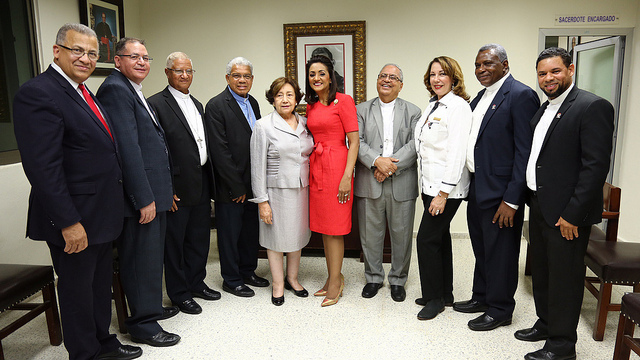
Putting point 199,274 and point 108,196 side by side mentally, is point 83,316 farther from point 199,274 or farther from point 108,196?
point 199,274

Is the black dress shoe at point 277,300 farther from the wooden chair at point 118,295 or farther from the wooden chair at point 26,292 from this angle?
the wooden chair at point 26,292

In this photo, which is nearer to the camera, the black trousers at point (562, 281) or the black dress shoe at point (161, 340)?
the black trousers at point (562, 281)

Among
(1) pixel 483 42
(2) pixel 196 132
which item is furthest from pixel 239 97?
(1) pixel 483 42

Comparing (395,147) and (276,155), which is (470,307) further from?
(276,155)

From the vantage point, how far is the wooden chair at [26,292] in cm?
227

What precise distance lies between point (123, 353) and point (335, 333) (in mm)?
1209

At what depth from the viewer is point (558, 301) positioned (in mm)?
2301

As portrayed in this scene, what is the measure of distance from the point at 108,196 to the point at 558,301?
7.68 ft

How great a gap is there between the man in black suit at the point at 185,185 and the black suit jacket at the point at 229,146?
66 millimetres

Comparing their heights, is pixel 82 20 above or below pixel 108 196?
above

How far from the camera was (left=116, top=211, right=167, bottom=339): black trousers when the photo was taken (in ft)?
8.23

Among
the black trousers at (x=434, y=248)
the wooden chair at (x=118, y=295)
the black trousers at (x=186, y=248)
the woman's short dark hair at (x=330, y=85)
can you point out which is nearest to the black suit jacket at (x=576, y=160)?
the black trousers at (x=434, y=248)

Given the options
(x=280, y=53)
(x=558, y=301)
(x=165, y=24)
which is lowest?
(x=558, y=301)

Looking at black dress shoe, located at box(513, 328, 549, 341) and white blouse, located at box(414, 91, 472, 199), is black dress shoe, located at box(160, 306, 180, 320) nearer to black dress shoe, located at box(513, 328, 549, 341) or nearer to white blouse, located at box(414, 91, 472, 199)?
white blouse, located at box(414, 91, 472, 199)
